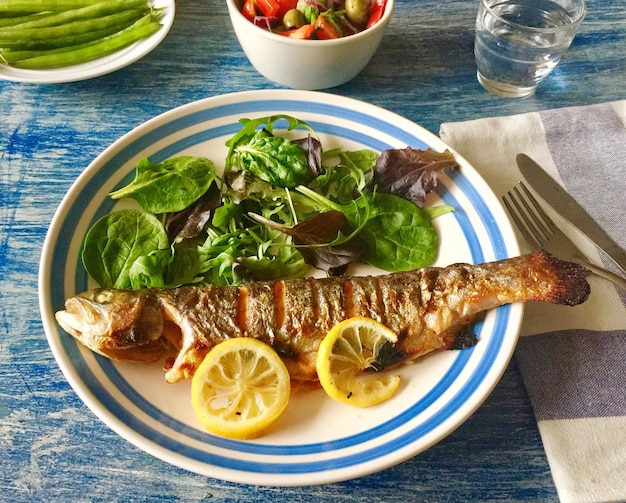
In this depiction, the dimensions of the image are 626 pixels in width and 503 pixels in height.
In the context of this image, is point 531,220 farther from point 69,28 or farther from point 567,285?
point 69,28

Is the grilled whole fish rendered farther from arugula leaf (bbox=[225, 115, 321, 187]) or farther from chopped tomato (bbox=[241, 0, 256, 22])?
chopped tomato (bbox=[241, 0, 256, 22])

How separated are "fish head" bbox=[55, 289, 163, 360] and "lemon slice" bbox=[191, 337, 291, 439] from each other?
186 mm

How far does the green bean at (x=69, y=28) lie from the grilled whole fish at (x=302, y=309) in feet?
4.37

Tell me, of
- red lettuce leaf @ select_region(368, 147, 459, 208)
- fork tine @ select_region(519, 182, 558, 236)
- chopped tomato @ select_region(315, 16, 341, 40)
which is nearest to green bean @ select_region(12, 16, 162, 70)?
chopped tomato @ select_region(315, 16, 341, 40)

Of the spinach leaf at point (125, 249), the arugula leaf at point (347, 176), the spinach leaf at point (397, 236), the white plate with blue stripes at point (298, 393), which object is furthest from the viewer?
the arugula leaf at point (347, 176)

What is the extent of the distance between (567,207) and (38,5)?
2206 millimetres

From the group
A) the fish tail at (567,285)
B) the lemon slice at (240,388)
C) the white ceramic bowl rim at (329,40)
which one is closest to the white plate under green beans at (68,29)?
the white ceramic bowl rim at (329,40)

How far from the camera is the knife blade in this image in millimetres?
1877

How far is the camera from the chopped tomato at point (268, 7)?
221cm

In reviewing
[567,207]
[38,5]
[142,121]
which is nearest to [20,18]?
[38,5]

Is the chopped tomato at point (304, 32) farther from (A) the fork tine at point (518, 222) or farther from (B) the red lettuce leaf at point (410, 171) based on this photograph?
(A) the fork tine at point (518, 222)

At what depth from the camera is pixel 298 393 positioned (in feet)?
5.11

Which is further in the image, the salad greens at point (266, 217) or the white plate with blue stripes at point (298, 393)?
the salad greens at point (266, 217)

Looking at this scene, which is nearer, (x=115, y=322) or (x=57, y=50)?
(x=115, y=322)
